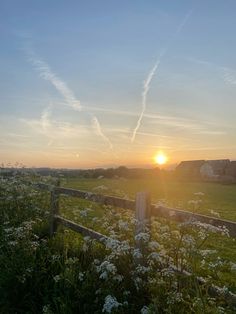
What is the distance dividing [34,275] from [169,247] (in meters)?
2.34

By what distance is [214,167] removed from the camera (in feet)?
238

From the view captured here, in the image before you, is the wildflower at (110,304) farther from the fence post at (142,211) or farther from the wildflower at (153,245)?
the fence post at (142,211)

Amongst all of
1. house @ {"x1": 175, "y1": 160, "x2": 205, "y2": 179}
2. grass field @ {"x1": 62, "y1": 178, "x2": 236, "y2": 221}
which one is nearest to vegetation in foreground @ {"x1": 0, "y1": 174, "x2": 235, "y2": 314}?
grass field @ {"x1": 62, "y1": 178, "x2": 236, "y2": 221}

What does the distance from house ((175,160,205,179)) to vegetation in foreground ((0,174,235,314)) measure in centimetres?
5849

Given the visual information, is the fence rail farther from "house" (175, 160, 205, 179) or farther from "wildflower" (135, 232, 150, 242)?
"house" (175, 160, 205, 179)

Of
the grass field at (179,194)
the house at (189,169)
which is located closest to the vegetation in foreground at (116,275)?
the grass field at (179,194)

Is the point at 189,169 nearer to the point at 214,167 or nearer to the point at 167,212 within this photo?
the point at 214,167

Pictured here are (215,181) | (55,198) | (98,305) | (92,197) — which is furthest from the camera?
(215,181)

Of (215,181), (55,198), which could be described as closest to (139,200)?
(55,198)

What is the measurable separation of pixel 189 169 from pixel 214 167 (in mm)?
3899

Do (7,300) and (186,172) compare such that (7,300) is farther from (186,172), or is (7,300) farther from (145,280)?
(186,172)

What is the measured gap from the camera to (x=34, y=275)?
7547 mm

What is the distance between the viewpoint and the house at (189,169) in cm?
6888

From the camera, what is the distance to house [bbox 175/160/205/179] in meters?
68.9
